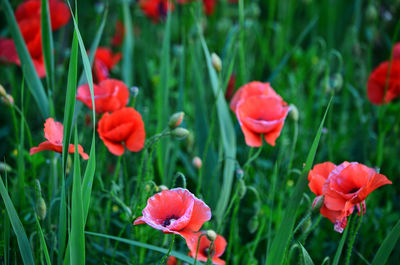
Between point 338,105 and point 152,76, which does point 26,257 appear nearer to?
point 152,76

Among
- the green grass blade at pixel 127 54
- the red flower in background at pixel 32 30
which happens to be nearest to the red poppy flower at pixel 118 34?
the green grass blade at pixel 127 54

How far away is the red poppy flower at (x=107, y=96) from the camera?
114cm

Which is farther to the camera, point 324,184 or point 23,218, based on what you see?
point 23,218

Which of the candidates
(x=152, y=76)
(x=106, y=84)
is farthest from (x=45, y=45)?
(x=152, y=76)

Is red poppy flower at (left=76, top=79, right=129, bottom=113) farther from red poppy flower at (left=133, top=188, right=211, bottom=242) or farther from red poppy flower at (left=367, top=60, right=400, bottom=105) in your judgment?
red poppy flower at (left=367, top=60, right=400, bottom=105)

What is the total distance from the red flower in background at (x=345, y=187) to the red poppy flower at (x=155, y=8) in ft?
4.47

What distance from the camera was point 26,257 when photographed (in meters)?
0.92

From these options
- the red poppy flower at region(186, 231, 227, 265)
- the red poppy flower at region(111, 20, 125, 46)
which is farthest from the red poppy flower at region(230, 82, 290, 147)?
the red poppy flower at region(111, 20, 125, 46)

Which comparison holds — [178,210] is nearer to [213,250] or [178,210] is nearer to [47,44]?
[213,250]

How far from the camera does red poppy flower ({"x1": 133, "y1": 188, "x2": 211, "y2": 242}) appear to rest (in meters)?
0.86

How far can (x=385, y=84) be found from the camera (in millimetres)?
1420

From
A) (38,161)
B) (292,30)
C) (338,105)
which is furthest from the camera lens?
(292,30)

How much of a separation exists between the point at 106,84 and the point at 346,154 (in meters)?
1.01

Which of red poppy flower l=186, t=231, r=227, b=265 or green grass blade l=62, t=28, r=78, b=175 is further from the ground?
green grass blade l=62, t=28, r=78, b=175
